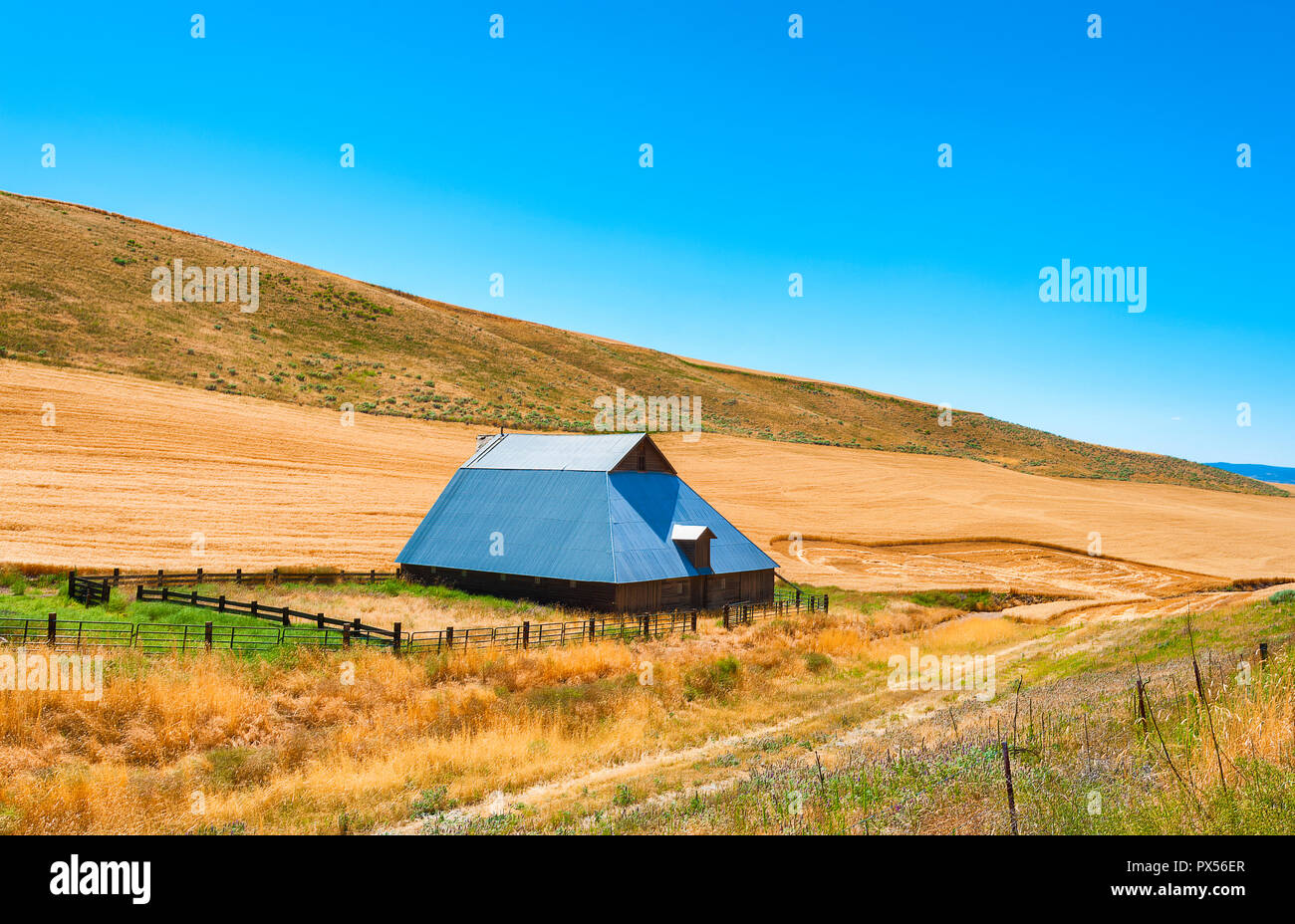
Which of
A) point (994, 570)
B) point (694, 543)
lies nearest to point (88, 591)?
point (694, 543)

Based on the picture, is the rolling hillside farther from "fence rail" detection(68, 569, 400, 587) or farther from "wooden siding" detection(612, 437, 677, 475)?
"fence rail" detection(68, 569, 400, 587)

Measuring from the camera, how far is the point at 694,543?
37.7 meters

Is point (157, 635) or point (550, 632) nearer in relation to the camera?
point (157, 635)

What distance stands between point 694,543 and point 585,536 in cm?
555

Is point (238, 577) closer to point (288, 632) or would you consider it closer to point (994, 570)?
point (288, 632)

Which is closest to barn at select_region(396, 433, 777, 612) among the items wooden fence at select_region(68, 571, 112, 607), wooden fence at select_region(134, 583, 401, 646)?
wooden fence at select_region(134, 583, 401, 646)

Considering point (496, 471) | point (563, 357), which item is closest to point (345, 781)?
point (496, 471)

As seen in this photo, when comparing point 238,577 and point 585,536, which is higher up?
point 585,536

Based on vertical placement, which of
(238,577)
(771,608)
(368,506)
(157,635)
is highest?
(368,506)

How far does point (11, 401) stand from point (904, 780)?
205 feet

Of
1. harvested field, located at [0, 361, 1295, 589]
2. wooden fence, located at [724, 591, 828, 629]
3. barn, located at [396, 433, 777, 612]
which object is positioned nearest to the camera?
barn, located at [396, 433, 777, 612]

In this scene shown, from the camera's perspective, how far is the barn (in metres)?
34.7

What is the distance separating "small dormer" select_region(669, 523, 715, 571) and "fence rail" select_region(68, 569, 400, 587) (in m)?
14.3
